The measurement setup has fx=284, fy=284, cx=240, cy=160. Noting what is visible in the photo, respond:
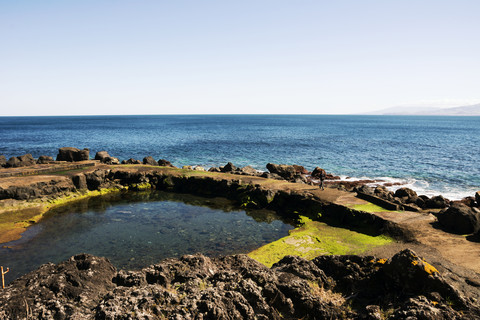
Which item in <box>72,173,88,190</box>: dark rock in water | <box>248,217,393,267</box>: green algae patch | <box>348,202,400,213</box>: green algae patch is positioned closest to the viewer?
<box>248,217,393,267</box>: green algae patch

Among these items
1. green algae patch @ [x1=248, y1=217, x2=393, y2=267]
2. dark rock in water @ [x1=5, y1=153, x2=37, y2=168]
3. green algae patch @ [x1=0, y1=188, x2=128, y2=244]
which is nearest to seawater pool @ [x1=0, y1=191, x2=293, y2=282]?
green algae patch @ [x1=0, y1=188, x2=128, y2=244]

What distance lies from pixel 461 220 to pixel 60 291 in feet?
76.4

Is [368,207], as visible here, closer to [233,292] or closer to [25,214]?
[233,292]

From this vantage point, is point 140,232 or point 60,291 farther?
point 140,232

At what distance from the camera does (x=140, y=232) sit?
2327 cm

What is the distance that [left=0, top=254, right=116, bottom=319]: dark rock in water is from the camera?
8.12 metres

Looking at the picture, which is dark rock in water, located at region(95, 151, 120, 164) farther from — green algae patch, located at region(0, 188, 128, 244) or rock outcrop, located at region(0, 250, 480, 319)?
rock outcrop, located at region(0, 250, 480, 319)

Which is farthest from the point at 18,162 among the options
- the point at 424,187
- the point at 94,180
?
the point at 424,187

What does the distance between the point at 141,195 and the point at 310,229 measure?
2090cm

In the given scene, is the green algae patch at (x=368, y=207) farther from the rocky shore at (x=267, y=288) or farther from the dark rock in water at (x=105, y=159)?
the dark rock in water at (x=105, y=159)

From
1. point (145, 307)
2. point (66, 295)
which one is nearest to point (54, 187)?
point (66, 295)

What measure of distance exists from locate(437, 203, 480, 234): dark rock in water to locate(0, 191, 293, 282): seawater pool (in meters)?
11.6

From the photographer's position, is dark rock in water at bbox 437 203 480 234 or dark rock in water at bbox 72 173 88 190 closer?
dark rock in water at bbox 437 203 480 234

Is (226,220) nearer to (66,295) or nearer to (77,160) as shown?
(66,295)
